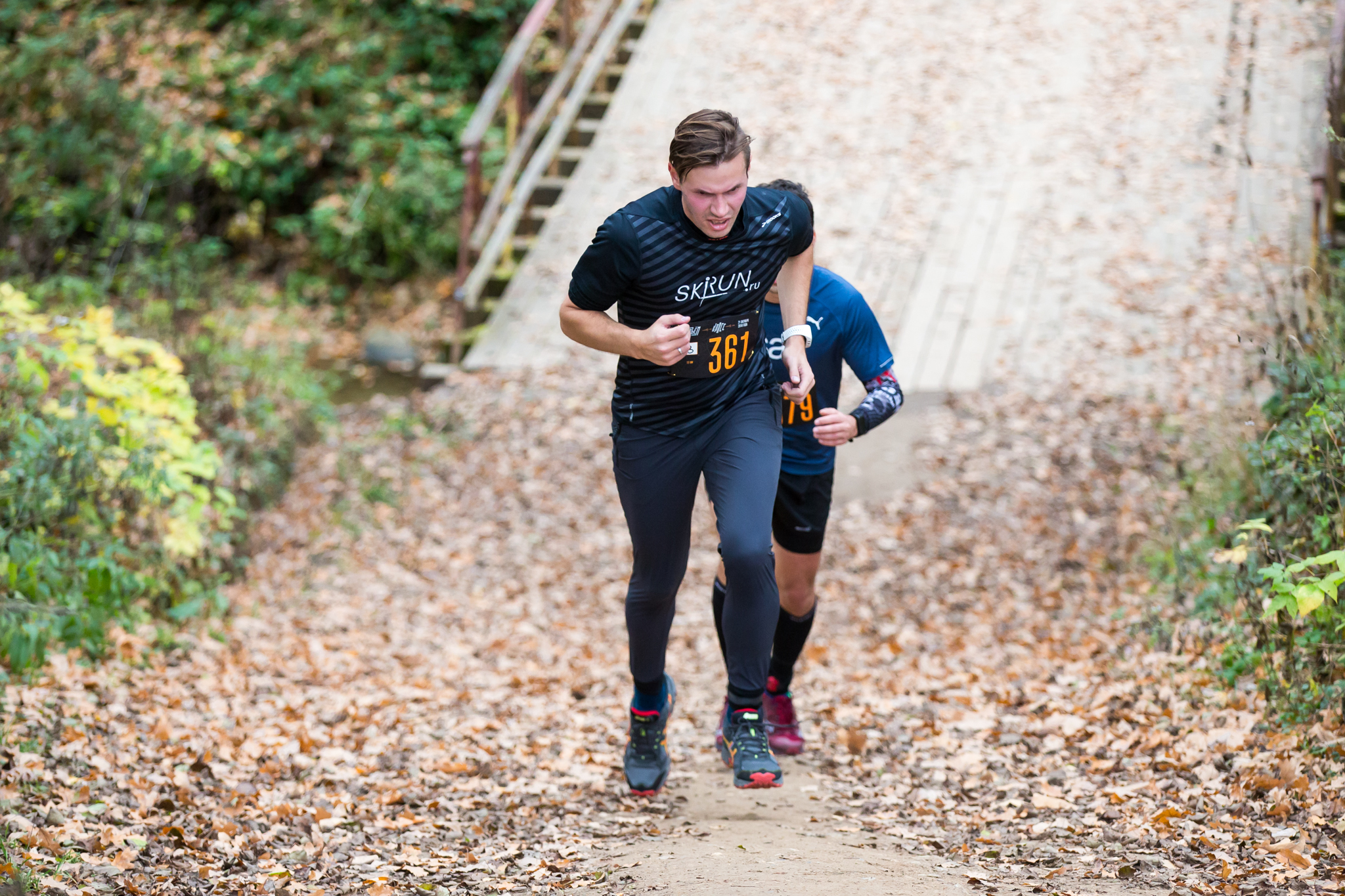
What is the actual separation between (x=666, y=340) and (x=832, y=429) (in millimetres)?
649

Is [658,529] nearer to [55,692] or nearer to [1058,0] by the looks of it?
[55,692]

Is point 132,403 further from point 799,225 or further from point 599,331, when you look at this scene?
point 799,225

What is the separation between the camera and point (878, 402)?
12.4 feet

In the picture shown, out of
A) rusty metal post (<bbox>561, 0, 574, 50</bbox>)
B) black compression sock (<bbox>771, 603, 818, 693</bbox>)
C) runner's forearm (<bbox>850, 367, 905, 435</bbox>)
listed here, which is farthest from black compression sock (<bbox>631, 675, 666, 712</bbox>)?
rusty metal post (<bbox>561, 0, 574, 50</bbox>)

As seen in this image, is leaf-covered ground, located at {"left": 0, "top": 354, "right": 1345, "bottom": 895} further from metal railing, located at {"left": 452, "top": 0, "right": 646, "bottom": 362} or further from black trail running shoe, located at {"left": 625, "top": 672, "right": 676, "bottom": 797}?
metal railing, located at {"left": 452, "top": 0, "right": 646, "bottom": 362}

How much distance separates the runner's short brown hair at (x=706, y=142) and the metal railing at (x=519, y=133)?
5961mm

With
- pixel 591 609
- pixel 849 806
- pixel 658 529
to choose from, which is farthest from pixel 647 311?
pixel 591 609

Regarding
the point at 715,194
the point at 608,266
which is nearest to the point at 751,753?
the point at 608,266

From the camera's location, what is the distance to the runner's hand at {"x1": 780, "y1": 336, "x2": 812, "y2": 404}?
3.38m

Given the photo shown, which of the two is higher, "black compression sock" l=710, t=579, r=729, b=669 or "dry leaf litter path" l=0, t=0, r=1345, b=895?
"black compression sock" l=710, t=579, r=729, b=669

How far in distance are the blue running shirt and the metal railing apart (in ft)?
18.3

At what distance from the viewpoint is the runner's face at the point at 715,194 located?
308cm

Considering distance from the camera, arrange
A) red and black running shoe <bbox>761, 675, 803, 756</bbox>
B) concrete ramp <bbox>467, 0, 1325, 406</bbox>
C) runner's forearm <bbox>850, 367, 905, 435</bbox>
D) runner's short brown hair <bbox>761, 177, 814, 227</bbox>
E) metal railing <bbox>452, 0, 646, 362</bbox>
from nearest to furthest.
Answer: runner's short brown hair <bbox>761, 177, 814, 227</bbox> → runner's forearm <bbox>850, 367, 905, 435</bbox> → red and black running shoe <bbox>761, 675, 803, 756</bbox> → concrete ramp <bbox>467, 0, 1325, 406</bbox> → metal railing <bbox>452, 0, 646, 362</bbox>

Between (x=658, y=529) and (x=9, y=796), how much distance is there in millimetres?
2112
